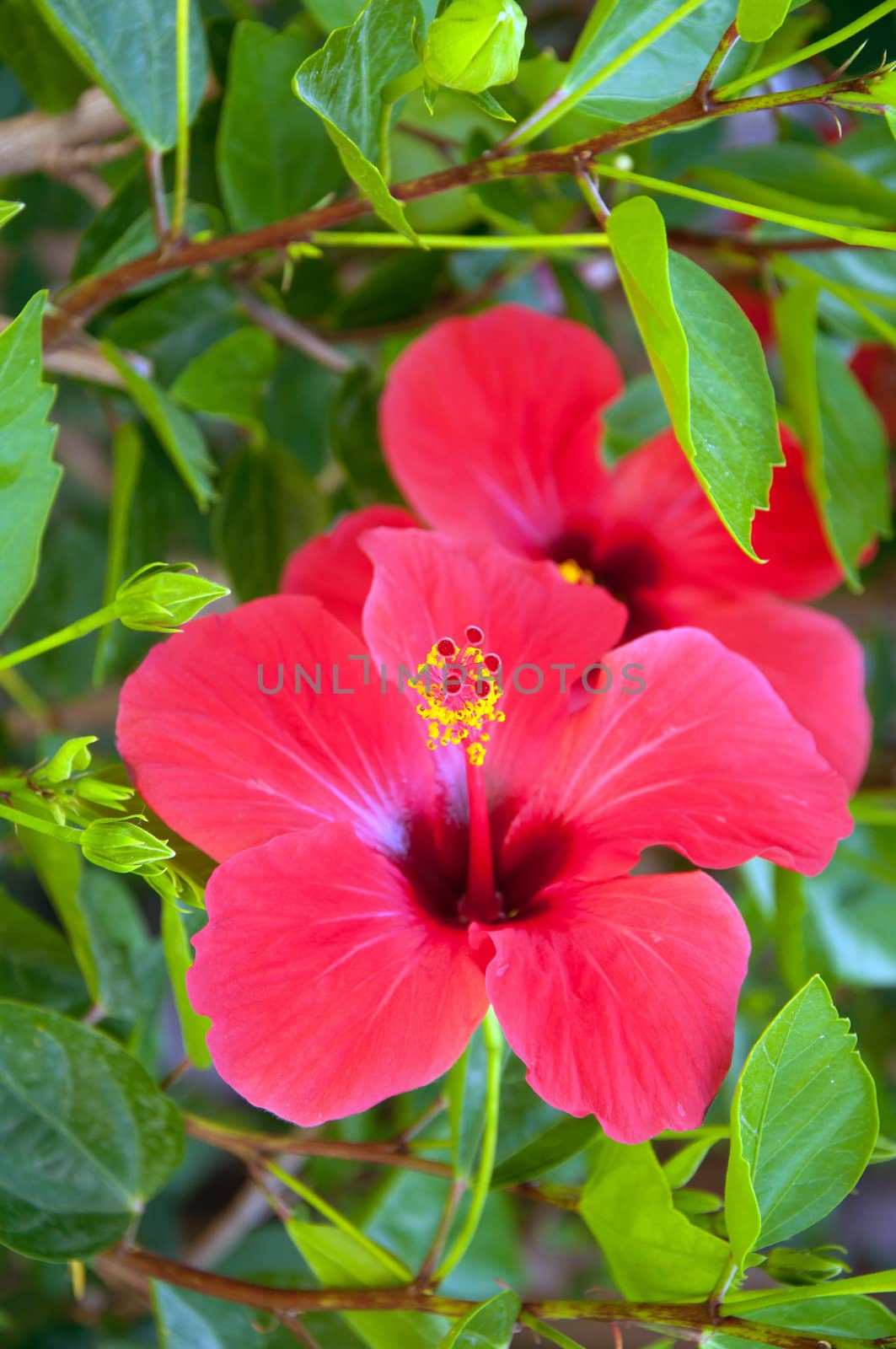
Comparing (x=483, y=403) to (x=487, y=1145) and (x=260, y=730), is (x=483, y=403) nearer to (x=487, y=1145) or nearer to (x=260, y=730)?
(x=260, y=730)

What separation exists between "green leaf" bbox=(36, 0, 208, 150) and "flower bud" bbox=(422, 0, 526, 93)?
0.27m

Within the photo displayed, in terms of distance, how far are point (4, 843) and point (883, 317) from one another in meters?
0.99

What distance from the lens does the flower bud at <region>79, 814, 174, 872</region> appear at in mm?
528

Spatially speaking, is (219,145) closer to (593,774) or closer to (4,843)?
(593,774)

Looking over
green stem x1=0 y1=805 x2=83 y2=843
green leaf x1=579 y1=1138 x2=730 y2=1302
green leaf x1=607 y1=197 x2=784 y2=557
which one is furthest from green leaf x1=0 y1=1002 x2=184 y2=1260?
green leaf x1=607 y1=197 x2=784 y2=557

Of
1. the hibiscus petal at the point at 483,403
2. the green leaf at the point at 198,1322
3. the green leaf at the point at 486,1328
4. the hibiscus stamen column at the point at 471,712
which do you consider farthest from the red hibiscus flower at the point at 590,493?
the green leaf at the point at 198,1322

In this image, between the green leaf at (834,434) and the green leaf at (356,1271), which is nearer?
the green leaf at (356,1271)

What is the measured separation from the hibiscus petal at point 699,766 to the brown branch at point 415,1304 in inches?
9.1

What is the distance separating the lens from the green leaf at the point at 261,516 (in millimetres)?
968

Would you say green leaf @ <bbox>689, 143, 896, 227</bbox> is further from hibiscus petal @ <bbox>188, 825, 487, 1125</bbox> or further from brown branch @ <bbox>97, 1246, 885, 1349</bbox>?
brown branch @ <bbox>97, 1246, 885, 1349</bbox>

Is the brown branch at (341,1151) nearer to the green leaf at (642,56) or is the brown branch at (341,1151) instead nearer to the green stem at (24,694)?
the green stem at (24,694)

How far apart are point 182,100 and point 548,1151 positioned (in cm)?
70

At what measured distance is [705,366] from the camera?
1.98ft

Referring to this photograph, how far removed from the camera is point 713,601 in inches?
36.5
